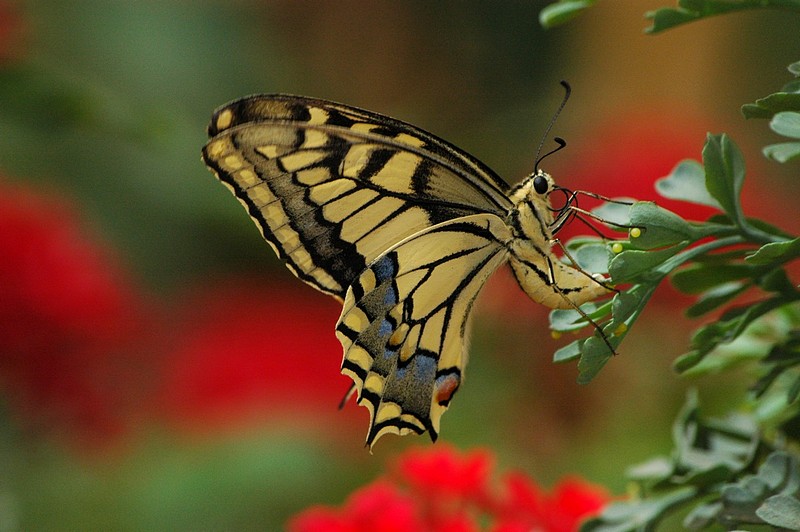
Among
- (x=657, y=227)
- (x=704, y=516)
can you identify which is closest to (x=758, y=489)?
(x=704, y=516)

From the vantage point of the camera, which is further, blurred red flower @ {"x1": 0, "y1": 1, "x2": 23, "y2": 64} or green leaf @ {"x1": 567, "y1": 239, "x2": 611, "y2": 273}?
blurred red flower @ {"x1": 0, "y1": 1, "x2": 23, "y2": 64}

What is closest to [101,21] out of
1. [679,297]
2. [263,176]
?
[679,297]

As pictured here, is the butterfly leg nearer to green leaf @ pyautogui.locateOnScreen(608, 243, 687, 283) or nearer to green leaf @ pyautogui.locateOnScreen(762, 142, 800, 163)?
green leaf @ pyautogui.locateOnScreen(608, 243, 687, 283)

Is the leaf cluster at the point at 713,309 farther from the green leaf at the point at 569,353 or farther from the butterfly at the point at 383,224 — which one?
the butterfly at the point at 383,224

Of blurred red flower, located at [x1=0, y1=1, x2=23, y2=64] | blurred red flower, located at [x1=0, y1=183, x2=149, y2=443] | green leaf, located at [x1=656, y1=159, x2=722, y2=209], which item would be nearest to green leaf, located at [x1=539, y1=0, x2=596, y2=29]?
green leaf, located at [x1=656, y1=159, x2=722, y2=209]

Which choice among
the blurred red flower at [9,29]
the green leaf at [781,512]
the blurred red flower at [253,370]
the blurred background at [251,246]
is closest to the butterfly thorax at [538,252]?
the green leaf at [781,512]
